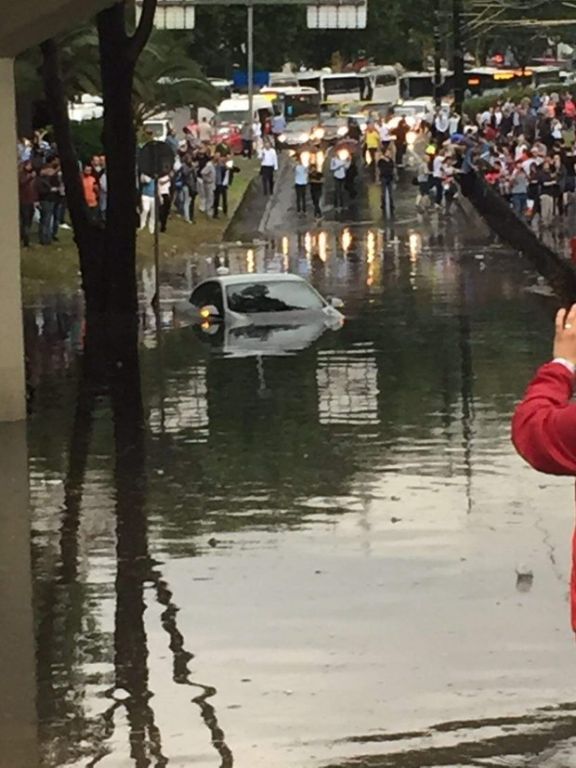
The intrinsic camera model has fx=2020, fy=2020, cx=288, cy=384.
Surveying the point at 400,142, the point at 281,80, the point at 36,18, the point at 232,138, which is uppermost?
the point at 281,80

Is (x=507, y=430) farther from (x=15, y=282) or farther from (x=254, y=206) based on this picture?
(x=254, y=206)

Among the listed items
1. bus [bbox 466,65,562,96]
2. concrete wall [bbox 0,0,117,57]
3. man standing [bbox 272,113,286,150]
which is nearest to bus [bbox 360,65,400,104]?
bus [bbox 466,65,562,96]

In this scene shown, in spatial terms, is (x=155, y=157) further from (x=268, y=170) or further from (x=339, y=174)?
(x=268, y=170)

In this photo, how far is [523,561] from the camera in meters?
11.6

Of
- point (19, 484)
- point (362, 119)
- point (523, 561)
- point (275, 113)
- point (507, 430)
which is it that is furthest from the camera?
point (275, 113)

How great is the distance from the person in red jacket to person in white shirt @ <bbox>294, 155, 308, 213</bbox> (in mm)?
44804

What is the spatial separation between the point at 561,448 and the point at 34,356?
744 inches

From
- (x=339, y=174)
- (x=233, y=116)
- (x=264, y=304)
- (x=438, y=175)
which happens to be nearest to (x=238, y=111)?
(x=233, y=116)

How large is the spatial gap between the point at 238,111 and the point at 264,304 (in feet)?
187

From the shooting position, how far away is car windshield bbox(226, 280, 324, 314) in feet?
89.2

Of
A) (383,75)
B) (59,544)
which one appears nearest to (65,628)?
(59,544)

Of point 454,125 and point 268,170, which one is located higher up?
point 454,125

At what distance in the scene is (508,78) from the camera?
102m

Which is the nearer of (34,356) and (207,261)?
(34,356)
